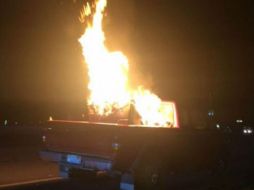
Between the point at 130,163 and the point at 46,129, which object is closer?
the point at 130,163

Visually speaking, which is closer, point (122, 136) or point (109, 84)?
point (122, 136)

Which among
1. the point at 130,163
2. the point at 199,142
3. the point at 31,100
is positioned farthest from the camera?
the point at 31,100

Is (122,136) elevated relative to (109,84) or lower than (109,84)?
lower

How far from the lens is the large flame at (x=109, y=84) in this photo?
44.0ft

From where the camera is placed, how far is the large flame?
1341 centimetres

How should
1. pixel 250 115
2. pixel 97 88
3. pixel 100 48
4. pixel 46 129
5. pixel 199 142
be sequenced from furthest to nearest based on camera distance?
pixel 250 115
pixel 100 48
pixel 97 88
pixel 199 142
pixel 46 129

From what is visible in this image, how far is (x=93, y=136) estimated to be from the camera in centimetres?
1114

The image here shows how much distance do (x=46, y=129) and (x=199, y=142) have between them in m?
3.99

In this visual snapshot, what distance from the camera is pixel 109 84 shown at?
15.1 meters

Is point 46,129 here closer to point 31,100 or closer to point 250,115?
point 31,100

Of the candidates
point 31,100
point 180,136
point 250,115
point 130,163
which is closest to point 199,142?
point 180,136

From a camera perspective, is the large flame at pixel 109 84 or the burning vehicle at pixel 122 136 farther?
the large flame at pixel 109 84

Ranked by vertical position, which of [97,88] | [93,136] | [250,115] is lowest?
[93,136]

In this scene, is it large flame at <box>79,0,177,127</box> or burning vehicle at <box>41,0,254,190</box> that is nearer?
burning vehicle at <box>41,0,254,190</box>
